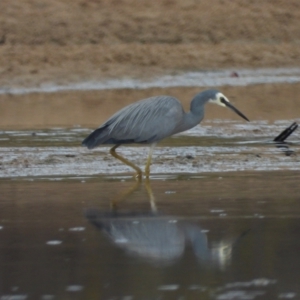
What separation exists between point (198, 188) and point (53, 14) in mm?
19128

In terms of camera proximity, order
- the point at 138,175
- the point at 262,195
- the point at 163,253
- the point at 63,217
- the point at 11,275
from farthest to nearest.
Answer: the point at 138,175 → the point at 262,195 → the point at 63,217 → the point at 163,253 → the point at 11,275

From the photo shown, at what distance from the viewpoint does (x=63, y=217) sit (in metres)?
7.89

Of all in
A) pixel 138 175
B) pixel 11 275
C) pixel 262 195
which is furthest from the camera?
pixel 138 175

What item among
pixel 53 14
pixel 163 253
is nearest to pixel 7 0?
pixel 53 14

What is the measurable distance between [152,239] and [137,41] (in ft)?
66.5

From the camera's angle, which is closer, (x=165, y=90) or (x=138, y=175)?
(x=138, y=175)

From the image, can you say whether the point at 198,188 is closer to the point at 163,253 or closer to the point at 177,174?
the point at 177,174

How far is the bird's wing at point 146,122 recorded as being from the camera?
10.7 meters

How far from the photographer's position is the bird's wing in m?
10.7

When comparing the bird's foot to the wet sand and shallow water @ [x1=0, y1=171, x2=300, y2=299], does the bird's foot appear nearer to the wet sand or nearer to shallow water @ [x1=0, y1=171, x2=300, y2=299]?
shallow water @ [x1=0, y1=171, x2=300, y2=299]

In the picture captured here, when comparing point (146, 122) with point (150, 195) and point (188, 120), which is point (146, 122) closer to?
point (188, 120)

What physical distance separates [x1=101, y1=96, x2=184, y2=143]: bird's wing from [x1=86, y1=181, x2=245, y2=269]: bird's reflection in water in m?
2.50

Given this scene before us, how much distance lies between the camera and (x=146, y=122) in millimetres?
10734

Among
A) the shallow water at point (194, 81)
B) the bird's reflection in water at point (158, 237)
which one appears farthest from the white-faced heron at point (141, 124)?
the shallow water at point (194, 81)
